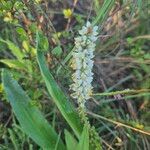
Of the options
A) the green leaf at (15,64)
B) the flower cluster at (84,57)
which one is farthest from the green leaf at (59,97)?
the green leaf at (15,64)

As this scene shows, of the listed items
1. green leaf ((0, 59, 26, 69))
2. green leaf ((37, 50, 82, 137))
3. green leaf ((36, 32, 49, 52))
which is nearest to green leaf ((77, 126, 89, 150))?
green leaf ((37, 50, 82, 137))

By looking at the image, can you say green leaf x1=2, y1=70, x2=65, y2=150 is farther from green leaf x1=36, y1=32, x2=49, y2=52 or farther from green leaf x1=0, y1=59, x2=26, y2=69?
green leaf x1=0, y1=59, x2=26, y2=69

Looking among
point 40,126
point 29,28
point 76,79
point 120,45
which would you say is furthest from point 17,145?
point 120,45

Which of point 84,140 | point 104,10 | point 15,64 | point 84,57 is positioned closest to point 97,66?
point 15,64

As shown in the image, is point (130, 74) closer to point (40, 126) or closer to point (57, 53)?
point (57, 53)

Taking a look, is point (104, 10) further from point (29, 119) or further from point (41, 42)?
point (29, 119)

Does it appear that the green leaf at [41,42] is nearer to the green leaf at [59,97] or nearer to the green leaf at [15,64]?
the green leaf at [59,97]
